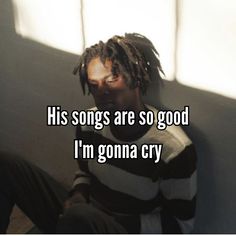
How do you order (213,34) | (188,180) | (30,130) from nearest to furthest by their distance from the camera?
1. (213,34)
2. (188,180)
3. (30,130)

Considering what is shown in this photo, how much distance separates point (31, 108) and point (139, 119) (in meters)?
0.28

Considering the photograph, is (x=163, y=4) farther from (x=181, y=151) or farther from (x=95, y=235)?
(x=95, y=235)

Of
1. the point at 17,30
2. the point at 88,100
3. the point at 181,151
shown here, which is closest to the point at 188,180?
the point at 181,151

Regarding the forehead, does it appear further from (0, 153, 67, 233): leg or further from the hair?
(0, 153, 67, 233): leg

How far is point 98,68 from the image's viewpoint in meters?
1.00

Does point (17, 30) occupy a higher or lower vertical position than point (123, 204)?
higher

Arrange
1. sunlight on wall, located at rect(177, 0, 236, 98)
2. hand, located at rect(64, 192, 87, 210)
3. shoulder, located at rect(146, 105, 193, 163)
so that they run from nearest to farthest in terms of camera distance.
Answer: sunlight on wall, located at rect(177, 0, 236, 98), shoulder, located at rect(146, 105, 193, 163), hand, located at rect(64, 192, 87, 210)

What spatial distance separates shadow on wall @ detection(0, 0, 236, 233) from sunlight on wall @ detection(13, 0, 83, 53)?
2 centimetres

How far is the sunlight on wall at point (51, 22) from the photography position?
40.6 inches

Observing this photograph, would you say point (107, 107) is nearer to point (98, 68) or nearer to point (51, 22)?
point (98, 68)

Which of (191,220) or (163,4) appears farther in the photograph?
(191,220)

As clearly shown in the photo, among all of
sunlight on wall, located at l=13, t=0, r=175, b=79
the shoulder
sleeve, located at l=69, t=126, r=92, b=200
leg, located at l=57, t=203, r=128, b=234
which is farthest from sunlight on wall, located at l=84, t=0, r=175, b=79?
leg, located at l=57, t=203, r=128, b=234

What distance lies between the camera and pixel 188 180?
1021 millimetres

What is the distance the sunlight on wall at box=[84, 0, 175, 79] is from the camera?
96 cm
